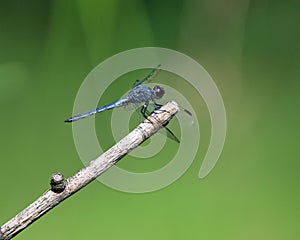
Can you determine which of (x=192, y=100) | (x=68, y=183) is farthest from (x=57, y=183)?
(x=192, y=100)

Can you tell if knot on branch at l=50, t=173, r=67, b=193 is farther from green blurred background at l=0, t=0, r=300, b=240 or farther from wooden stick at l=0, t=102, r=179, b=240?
green blurred background at l=0, t=0, r=300, b=240

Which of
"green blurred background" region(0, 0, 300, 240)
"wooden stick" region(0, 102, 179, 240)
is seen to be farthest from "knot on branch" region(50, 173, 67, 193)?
"green blurred background" region(0, 0, 300, 240)

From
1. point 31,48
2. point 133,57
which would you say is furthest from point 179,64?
point 31,48

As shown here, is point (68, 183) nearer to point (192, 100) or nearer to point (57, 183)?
point (57, 183)

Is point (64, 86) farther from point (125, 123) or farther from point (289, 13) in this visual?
point (289, 13)

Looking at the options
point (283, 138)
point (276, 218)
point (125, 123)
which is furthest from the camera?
point (283, 138)

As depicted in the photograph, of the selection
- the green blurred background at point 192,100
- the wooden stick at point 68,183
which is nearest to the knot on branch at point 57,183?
the wooden stick at point 68,183
